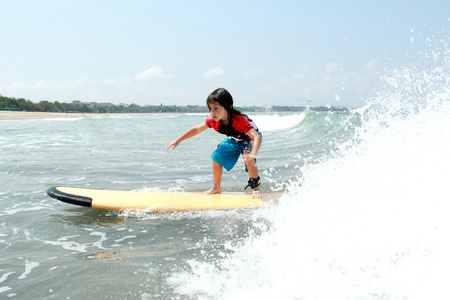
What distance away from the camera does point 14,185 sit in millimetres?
5504

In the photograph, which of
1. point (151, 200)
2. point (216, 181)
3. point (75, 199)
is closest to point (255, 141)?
point (216, 181)

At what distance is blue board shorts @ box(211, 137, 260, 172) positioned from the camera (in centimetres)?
453

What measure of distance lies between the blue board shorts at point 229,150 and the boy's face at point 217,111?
476 millimetres

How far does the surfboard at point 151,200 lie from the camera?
4.13 meters

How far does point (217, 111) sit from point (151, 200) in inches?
52.3

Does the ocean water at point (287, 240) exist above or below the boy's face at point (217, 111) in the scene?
below

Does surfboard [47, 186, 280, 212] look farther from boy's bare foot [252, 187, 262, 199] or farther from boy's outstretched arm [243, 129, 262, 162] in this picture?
boy's outstretched arm [243, 129, 262, 162]

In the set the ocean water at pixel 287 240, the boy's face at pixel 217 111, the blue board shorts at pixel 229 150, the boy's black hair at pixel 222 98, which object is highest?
the boy's black hair at pixel 222 98

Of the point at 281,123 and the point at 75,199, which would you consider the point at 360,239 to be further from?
the point at 281,123

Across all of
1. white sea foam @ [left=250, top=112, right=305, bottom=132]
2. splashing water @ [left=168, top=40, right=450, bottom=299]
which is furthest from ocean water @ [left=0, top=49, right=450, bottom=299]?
white sea foam @ [left=250, top=112, right=305, bottom=132]

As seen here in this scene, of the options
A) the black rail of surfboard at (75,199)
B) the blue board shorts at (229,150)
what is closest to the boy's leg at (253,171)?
the blue board shorts at (229,150)

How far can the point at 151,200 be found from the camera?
422 centimetres

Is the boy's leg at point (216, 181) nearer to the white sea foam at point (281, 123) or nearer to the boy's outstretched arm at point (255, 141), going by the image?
the boy's outstretched arm at point (255, 141)

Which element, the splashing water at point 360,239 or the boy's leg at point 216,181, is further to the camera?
the boy's leg at point 216,181
